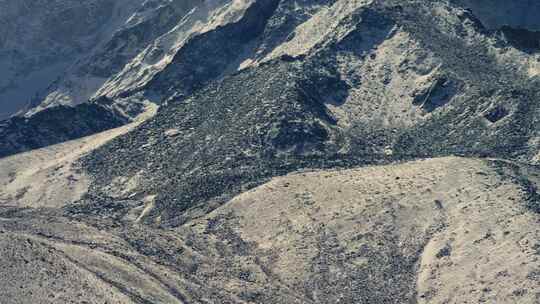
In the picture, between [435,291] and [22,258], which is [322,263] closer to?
[435,291]

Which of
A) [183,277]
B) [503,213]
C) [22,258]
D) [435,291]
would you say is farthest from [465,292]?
[22,258]

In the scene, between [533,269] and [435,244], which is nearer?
[533,269]

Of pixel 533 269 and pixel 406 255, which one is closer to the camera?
pixel 533 269

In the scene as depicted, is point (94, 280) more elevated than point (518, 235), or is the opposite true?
point (94, 280)

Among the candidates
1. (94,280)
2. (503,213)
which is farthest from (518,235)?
(94,280)

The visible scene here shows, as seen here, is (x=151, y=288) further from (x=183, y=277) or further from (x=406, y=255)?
(x=406, y=255)

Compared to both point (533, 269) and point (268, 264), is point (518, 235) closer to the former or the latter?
point (533, 269)

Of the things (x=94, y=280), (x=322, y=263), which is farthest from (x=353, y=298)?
(x=94, y=280)

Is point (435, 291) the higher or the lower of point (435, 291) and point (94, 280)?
the lower
